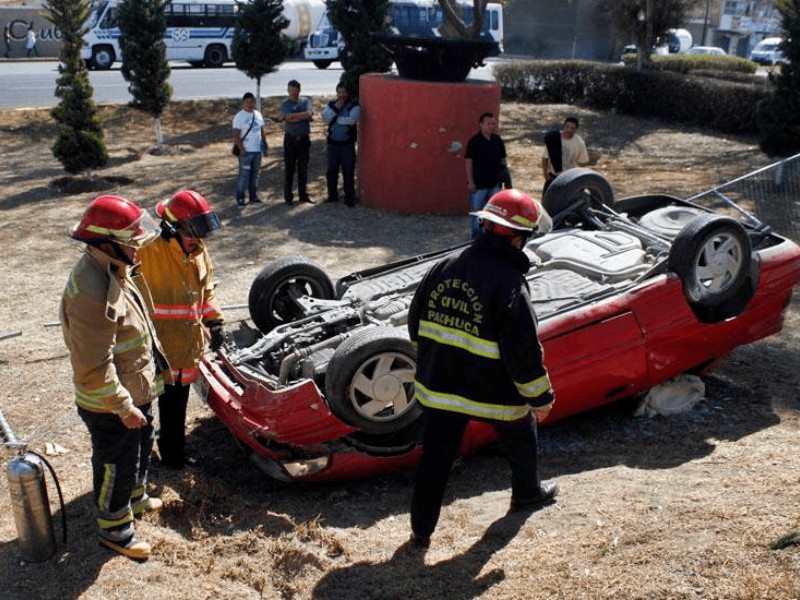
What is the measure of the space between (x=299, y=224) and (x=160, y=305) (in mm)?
6976

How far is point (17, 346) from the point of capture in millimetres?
7371

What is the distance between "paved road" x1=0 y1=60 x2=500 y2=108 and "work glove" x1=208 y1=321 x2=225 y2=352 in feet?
50.7

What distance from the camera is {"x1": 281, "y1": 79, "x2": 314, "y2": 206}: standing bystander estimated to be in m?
12.5

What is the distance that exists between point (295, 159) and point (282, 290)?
659 cm

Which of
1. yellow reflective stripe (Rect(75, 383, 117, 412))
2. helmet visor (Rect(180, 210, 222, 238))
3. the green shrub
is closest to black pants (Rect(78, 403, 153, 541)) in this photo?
yellow reflective stripe (Rect(75, 383, 117, 412))

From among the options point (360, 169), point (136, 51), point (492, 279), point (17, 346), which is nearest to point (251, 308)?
point (17, 346)

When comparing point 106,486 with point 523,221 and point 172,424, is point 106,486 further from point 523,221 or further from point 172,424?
point 523,221

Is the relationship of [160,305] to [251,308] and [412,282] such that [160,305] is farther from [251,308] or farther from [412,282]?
[412,282]

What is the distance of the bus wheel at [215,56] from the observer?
3030 cm

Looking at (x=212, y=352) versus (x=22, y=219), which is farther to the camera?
(x=22, y=219)

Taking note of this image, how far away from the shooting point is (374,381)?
16.4ft

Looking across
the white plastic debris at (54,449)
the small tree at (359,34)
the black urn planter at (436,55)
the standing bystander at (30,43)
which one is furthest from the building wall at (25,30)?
the white plastic debris at (54,449)

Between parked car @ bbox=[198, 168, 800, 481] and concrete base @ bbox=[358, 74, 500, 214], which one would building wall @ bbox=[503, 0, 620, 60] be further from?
parked car @ bbox=[198, 168, 800, 481]

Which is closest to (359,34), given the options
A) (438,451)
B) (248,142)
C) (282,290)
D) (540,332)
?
(248,142)
